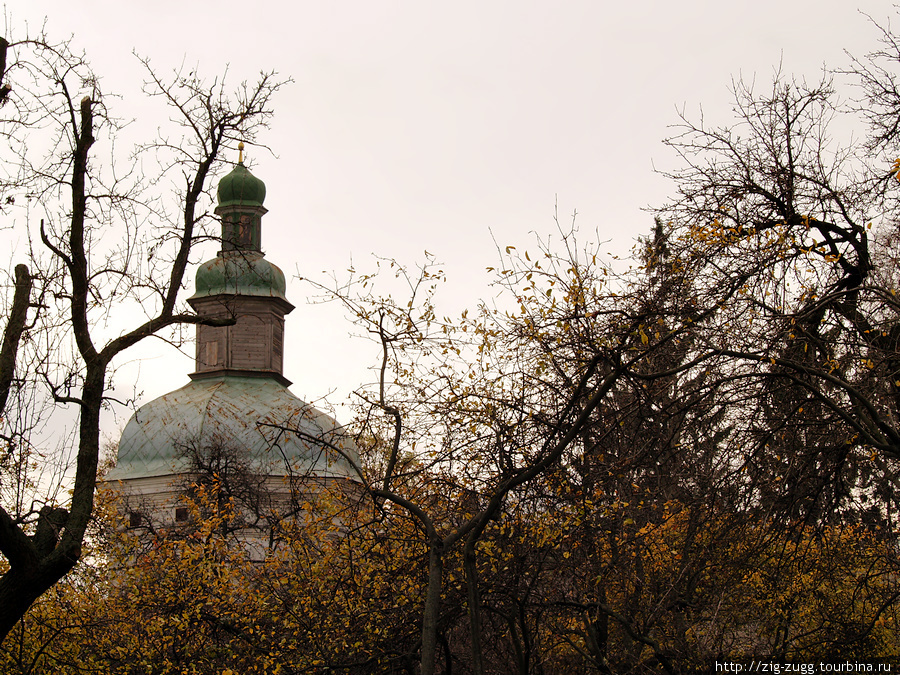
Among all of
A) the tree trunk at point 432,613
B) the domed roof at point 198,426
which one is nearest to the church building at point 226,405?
the domed roof at point 198,426

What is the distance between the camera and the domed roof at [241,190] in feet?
147

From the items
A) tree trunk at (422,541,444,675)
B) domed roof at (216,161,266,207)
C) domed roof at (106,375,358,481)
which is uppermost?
domed roof at (216,161,266,207)

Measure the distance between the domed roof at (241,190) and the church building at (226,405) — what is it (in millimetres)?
42

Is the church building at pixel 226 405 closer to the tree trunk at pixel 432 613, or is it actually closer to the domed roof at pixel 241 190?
the domed roof at pixel 241 190

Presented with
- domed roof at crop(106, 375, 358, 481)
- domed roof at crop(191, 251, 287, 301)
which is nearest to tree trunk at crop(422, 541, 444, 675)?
domed roof at crop(106, 375, 358, 481)

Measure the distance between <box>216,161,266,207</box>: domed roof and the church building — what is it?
0.04 metres

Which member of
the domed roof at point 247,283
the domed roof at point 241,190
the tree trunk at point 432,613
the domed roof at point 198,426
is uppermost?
the domed roof at point 241,190

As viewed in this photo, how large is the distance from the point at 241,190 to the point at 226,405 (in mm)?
11108

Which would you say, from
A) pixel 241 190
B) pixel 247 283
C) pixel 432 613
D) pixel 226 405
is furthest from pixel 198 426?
pixel 432 613

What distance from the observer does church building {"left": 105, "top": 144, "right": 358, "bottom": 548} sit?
33.2m

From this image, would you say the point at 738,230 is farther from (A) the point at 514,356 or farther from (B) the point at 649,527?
(B) the point at 649,527

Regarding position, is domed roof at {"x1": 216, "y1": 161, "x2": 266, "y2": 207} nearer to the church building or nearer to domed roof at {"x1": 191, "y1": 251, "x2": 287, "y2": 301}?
the church building

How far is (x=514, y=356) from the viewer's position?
360 inches

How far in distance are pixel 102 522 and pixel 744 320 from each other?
12.7 metres
